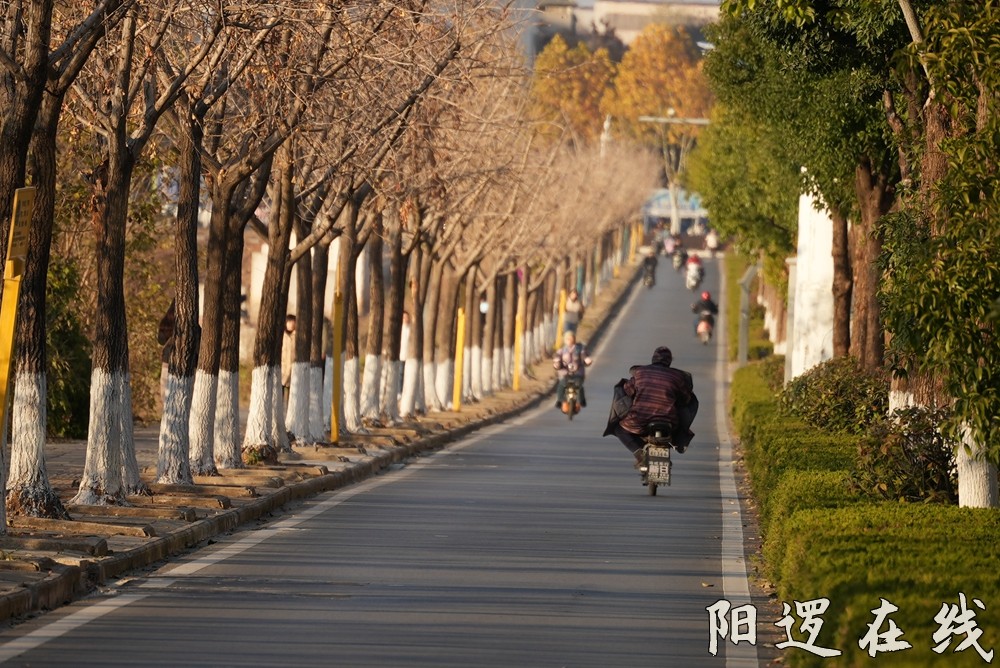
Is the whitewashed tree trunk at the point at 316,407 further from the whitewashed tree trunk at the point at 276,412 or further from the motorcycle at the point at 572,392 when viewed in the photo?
the motorcycle at the point at 572,392

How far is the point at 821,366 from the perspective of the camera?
97.2 ft

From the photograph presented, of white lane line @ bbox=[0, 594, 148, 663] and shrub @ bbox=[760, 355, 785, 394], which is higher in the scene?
shrub @ bbox=[760, 355, 785, 394]

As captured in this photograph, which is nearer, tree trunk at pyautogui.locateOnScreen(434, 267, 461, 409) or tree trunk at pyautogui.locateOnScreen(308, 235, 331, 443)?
tree trunk at pyautogui.locateOnScreen(308, 235, 331, 443)

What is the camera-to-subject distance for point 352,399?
3409 centimetres

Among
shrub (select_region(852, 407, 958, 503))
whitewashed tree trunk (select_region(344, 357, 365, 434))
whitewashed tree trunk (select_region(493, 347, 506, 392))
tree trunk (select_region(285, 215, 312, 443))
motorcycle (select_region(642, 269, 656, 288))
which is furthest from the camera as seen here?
motorcycle (select_region(642, 269, 656, 288))

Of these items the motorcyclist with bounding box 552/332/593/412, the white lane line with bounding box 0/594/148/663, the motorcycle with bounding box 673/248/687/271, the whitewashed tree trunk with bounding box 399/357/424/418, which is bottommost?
the white lane line with bounding box 0/594/148/663

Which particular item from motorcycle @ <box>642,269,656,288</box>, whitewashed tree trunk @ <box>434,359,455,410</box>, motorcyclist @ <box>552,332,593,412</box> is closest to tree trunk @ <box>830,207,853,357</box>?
motorcyclist @ <box>552,332,593,412</box>

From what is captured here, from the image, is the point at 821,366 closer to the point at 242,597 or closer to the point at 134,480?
the point at 134,480

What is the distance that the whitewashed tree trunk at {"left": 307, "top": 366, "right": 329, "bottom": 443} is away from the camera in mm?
30000

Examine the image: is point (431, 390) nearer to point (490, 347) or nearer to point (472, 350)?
point (472, 350)

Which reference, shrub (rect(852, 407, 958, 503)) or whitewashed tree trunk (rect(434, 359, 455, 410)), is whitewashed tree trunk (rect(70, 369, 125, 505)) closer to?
shrub (rect(852, 407, 958, 503))

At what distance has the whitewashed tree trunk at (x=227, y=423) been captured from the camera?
2391 cm

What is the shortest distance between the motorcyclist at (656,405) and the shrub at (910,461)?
7504 mm

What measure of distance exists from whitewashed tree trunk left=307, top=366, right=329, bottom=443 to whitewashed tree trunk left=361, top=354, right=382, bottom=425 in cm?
652
